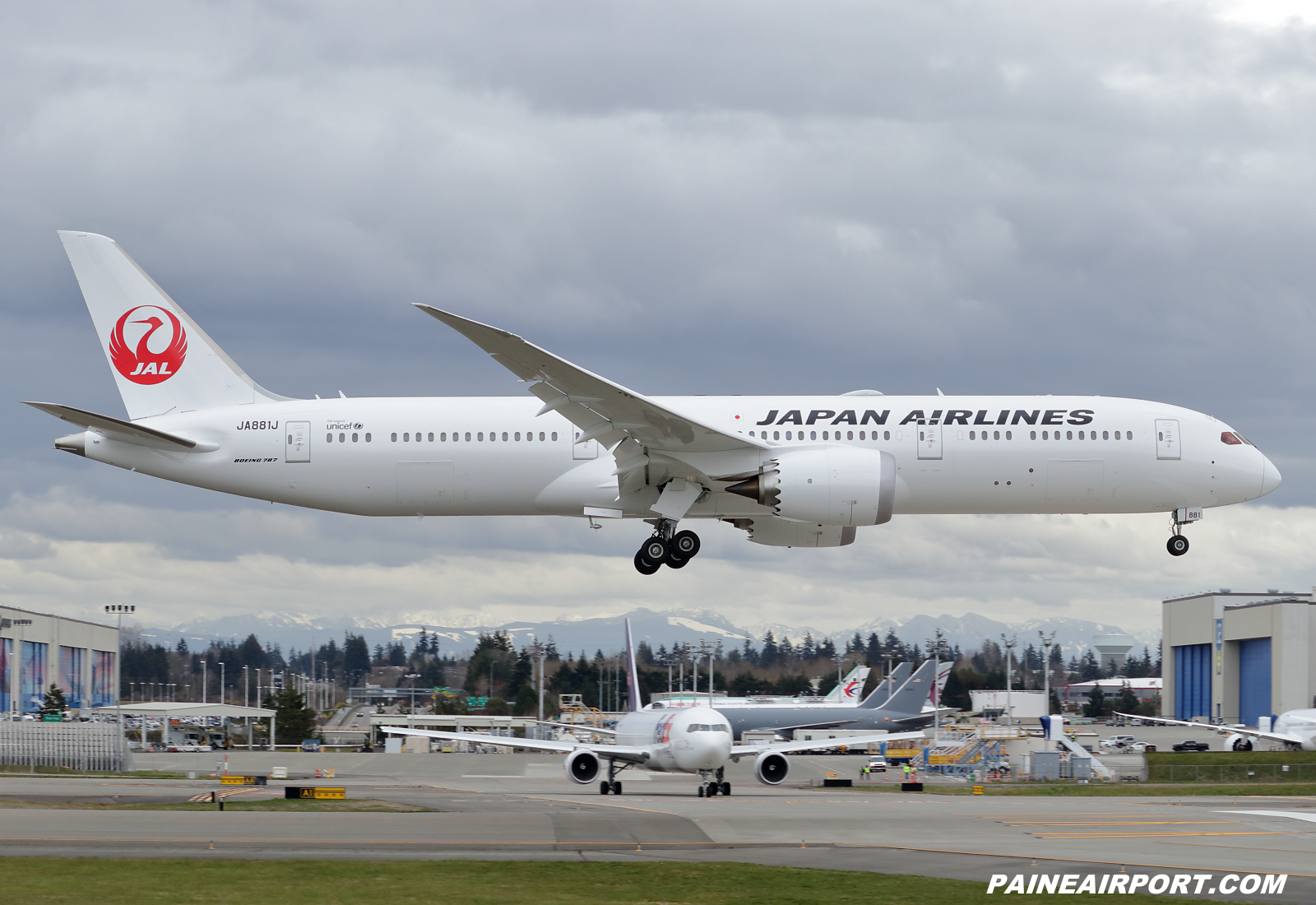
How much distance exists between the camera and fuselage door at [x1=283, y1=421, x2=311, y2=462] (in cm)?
3998

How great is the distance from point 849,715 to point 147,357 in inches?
2358

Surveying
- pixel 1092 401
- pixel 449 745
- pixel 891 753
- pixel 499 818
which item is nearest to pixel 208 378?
pixel 499 818

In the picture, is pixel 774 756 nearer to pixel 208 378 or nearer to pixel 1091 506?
pixel 1091 506

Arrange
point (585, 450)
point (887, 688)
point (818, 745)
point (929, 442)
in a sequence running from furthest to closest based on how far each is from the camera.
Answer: point (887, 688) → point (818, 745) → point (585, 450) → point (929, 442)

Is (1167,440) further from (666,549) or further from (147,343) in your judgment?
(147,343)

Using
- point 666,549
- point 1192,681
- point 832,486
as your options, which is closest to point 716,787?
point 666,549

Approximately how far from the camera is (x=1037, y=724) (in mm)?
145375

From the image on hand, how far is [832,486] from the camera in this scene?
36000 millimetres

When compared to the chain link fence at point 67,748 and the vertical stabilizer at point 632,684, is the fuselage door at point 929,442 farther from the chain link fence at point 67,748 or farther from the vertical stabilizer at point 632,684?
the chain link fence at point 67,748

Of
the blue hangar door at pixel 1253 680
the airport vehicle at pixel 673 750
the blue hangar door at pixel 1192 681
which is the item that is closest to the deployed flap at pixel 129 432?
the airport vehicle at pixel 673 750

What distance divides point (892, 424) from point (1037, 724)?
382ft

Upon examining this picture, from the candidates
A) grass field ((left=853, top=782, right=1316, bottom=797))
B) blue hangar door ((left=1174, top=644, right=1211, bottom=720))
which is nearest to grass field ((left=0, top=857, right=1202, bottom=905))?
grass field ((left=853, top=782, right=1316, bottom=797))

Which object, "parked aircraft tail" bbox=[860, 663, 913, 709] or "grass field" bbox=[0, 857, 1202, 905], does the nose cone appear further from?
"parked aircraft tail" bbox=[860, 663, 913, 709]

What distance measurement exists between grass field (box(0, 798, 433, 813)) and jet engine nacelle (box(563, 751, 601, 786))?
929cm
